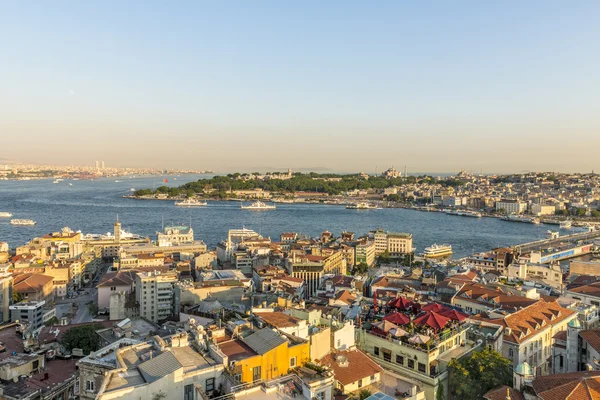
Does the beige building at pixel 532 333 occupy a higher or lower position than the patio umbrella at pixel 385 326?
lower

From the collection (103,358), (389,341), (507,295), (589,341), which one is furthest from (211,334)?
(507,295)

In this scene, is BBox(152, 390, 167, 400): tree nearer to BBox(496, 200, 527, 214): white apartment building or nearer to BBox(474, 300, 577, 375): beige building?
BBox(474, 300, 577, 375): beige building

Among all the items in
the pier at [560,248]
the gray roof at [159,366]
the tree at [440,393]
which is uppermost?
the gray roof at [159,366]

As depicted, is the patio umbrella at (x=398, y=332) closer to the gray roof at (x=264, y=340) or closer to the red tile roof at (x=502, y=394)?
the red tile roof at (x=502, y=394)


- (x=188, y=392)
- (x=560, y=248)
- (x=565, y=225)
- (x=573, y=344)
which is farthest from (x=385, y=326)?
(x=565, y=225)

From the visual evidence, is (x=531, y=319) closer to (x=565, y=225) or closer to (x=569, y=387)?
(x=569, y=387)

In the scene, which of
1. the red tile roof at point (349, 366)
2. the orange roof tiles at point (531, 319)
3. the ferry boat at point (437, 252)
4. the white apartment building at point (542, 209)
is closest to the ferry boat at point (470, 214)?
the white apartment building at point (542, 209)
